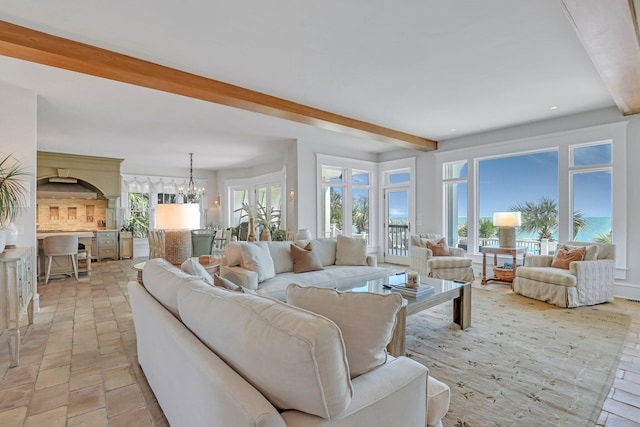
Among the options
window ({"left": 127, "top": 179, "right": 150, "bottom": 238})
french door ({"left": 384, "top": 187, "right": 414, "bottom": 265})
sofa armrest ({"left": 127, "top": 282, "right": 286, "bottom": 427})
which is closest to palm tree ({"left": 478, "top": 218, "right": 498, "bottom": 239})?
french door ({"left": 384, "top": 187, "right": 414, "bottom": 265})

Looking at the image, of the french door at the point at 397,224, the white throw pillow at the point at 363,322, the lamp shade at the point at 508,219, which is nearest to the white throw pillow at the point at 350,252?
the lamp shade at the point at 508,219

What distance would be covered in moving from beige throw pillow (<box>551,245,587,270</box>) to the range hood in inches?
388

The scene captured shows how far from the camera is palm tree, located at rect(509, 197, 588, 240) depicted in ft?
17.0

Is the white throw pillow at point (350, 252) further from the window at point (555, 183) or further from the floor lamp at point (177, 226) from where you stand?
the window at point (555, 183)

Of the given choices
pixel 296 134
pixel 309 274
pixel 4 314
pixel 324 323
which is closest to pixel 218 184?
pixel 296 134

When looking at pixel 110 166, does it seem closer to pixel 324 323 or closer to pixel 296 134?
pixel 296 134

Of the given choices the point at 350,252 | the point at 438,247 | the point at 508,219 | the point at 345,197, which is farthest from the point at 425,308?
the point at 345,197

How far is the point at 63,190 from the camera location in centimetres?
783

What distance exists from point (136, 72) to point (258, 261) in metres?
2.26

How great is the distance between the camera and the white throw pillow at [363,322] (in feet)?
3.92

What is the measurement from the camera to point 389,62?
3268 mm

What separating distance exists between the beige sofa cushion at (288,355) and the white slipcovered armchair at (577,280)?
14.4 feet

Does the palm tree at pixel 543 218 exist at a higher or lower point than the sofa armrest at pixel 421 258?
higher

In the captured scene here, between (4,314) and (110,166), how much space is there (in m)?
6.79
